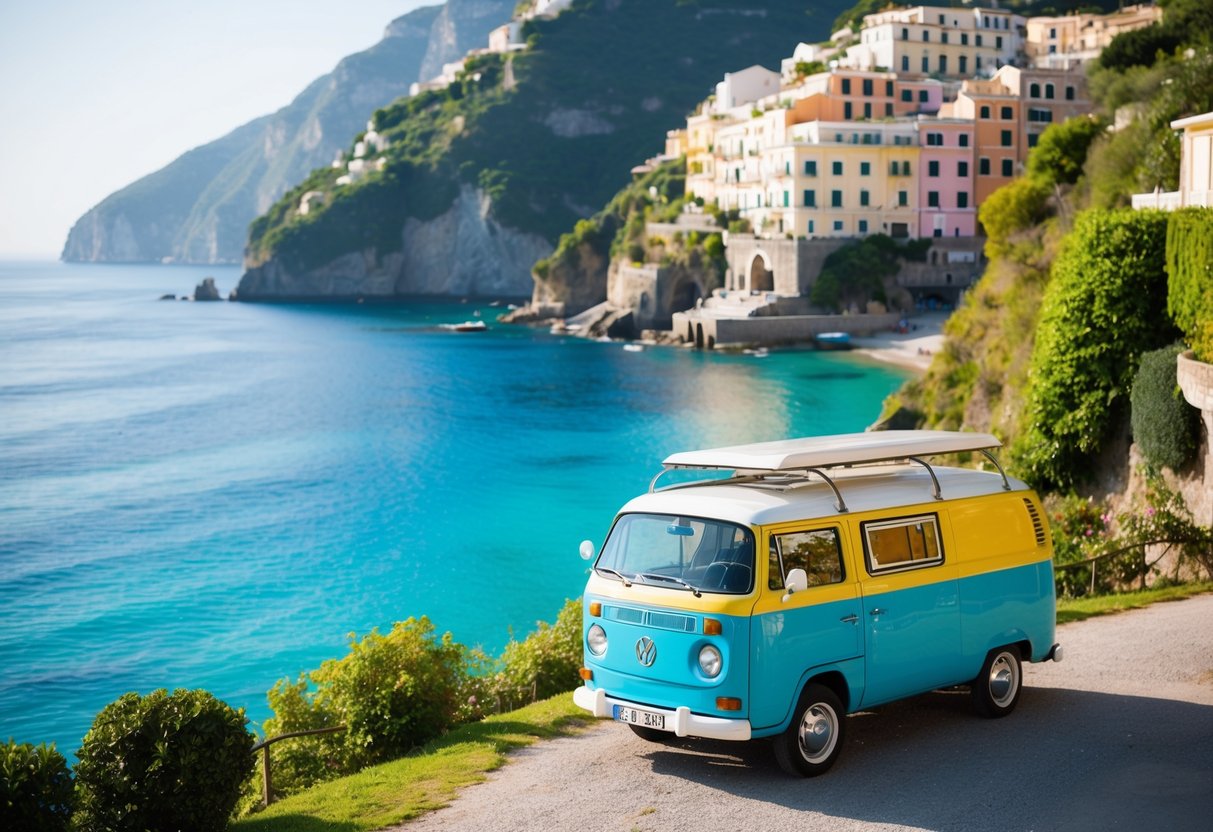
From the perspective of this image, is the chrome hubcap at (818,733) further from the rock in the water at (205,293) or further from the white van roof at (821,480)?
the rock in the water at (205,293)

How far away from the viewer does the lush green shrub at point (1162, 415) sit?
1886 cm

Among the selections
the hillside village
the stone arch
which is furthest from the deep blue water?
the stone arch

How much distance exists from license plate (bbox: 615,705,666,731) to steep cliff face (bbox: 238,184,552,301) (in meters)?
153

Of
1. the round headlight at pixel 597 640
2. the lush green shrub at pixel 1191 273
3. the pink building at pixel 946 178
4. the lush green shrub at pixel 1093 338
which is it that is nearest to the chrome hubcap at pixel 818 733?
the round headlight at pixel 597 640

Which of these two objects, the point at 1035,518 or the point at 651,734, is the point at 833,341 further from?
the point at 651,734

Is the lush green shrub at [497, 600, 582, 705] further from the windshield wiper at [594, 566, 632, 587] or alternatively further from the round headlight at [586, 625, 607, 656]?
the windshield wiper at [594, 566, 632, 587]

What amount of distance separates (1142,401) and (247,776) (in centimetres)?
1601

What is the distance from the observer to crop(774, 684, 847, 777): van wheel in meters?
9.09

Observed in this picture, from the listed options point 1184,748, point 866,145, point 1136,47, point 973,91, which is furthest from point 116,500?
point 973,91

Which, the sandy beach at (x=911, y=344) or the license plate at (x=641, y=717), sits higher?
the sandy beach at (x=911, y=344)

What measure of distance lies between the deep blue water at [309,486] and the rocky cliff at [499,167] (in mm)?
64961

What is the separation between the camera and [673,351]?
87750 millimetres

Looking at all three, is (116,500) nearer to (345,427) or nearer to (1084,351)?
(345,427)

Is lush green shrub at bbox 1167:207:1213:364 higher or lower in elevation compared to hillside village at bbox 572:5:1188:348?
lower
